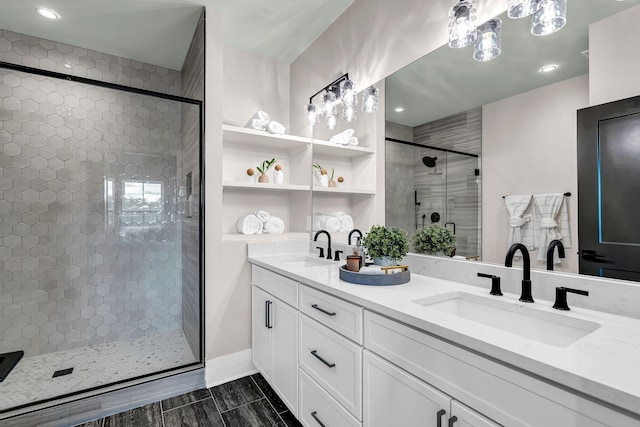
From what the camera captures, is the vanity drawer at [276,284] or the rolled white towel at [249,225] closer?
the vanity drawer at [276,284]

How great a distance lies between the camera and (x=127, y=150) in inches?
Answer: 90.7

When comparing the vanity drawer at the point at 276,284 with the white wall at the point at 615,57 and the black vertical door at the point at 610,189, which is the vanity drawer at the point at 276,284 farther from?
the white wall at the point at 615,57

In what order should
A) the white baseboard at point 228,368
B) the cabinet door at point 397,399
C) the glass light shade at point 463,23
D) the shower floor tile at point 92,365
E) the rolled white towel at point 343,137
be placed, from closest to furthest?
the cabinet door at point 397,399 → the glass light shade at point 463,23 → the shower floor tile at point 92,365 → the white baseboard at point 228,368 → the rolled white towel at point 343,137

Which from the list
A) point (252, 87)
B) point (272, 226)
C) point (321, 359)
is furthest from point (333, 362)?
point (252, 87)

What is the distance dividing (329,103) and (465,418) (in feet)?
6.93

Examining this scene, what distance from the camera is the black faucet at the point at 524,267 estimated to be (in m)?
1.09

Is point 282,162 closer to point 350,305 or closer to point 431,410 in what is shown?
point 350,305

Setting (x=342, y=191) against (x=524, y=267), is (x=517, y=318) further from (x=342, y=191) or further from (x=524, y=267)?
(x=342, y=191)

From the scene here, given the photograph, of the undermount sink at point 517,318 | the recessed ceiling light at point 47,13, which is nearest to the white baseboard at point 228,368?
the undermount sink at point 517,318

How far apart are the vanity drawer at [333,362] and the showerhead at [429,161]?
0.99 metres

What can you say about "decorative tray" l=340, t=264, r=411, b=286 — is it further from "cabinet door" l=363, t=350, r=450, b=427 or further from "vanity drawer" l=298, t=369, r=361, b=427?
"vanity drawer" l=298, t=369, r=361, b=427

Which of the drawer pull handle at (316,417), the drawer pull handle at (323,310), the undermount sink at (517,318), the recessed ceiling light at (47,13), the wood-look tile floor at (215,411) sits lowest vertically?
the wood-look tile floor at (215,411)

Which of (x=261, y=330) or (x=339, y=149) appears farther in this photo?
(x=339, y=149)

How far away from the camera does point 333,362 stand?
1.28m
